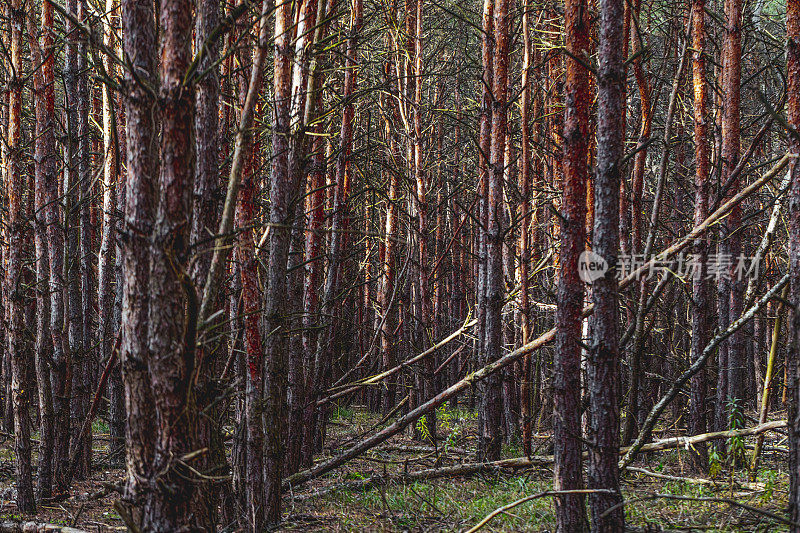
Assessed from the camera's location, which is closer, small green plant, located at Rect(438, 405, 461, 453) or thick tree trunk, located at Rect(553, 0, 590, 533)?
thick tree trunk, located at Rect(553, 0, 590, 533)

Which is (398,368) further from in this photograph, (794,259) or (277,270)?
(794,259)

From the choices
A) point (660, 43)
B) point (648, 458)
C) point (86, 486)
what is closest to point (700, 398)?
point (648, 458)

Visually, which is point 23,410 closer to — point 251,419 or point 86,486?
point 86,486

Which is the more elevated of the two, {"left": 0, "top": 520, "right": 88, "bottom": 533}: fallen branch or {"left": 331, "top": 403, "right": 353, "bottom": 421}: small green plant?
{"left": 0, "top": 520, "right": 88, "bottom": 533}: fallen branch

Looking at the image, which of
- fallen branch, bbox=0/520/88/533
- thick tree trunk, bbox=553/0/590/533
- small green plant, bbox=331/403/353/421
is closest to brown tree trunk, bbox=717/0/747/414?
thick tree trunk, bbox=553/0/590/533

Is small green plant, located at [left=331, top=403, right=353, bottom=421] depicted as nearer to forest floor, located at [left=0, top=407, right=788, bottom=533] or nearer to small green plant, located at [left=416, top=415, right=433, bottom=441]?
small green plant, located at [left=416, top=415, right=433, bottom=441]

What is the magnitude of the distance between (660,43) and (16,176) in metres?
17.5

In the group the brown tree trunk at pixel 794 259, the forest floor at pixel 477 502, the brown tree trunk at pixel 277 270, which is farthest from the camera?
the brown tree trunk at pixel 277 270

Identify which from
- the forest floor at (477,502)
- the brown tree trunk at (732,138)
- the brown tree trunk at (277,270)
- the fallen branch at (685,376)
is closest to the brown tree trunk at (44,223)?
the forest floor at (477,502)

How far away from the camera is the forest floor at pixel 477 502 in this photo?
15.8 feet

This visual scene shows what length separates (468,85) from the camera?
71.1 ft

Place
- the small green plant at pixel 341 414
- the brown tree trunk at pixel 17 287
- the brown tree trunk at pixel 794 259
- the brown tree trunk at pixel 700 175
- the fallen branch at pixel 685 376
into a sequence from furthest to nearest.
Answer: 1. the small green plant at pixel 341 414
2. the brown tree trunk at pixel 700 175
3. the brown tree trunk at pixel 17 287
4. the fallen branch at pixel 685 376
5. the brown tree trunk at pixel 794 259

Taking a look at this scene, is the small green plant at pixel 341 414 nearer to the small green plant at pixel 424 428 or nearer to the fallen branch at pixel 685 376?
the small green plant at pixel 424 428

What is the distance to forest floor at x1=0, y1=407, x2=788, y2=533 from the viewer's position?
4820 millimetres
